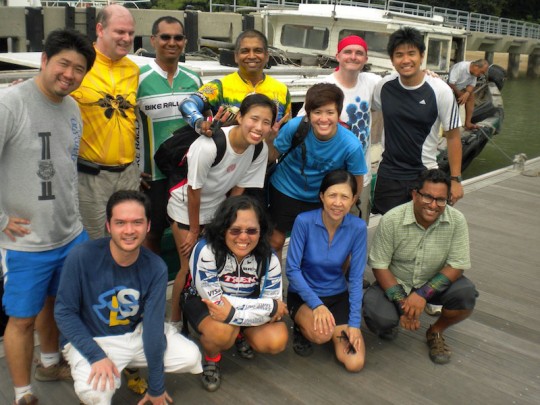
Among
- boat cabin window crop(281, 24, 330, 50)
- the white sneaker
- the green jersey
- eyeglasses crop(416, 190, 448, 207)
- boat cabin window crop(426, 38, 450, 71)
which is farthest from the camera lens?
boat cabin window crop(281, 24, 330, 50)

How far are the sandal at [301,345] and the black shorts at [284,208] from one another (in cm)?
63

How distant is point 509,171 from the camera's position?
7.48 meters

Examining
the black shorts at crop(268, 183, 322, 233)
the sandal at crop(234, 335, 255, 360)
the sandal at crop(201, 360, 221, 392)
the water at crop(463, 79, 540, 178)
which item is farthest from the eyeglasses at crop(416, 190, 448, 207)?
the water at crop(463, 79, 540, 178)

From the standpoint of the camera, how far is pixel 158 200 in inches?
139

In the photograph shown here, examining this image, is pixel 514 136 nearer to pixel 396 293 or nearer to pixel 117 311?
pixel 396 293

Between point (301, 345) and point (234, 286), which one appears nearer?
point (234, 286)

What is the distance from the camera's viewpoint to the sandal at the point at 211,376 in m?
2.71

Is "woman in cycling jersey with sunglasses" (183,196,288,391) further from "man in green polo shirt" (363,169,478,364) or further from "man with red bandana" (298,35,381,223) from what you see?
"man with red bandana" (298,35,381,223)

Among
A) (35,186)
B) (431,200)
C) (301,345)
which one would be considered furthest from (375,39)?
(35,186)

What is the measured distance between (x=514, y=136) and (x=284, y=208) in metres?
12.9

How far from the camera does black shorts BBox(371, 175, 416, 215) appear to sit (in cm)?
356

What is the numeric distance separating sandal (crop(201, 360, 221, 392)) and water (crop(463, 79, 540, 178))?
564 cm

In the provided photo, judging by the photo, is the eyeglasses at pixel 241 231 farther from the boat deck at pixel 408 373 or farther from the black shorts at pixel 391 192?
the black shorts at pixel 391 192

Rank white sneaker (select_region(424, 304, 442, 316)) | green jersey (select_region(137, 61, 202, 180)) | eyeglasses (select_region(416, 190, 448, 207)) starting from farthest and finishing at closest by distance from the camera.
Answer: white sneaker (select_region(424, 304, 442, 316))
green jersey (select_region(137, 61, 202, 180))
eyeglasses (select_region(416, 190, 448, 207))
